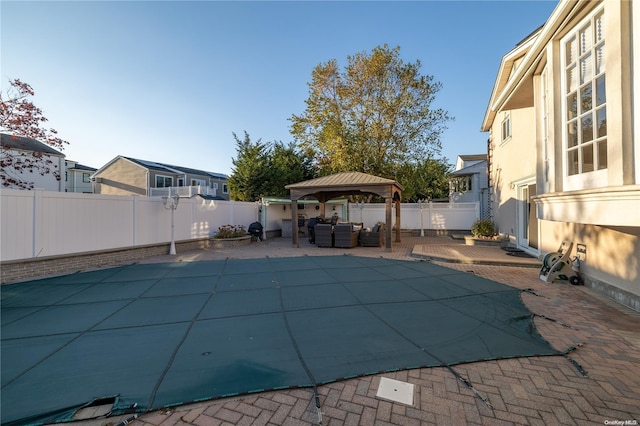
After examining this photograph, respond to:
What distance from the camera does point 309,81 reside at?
60.4ft

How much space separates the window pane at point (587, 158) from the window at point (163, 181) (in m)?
28.0

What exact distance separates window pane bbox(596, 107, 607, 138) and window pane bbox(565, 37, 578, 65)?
1.27 metres

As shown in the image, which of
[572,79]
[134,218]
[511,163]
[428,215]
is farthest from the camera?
[428,215]

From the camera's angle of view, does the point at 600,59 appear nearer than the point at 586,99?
Yes

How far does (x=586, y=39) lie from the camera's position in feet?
13.8

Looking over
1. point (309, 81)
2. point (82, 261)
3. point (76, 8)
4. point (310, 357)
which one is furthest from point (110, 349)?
point (309, 81)

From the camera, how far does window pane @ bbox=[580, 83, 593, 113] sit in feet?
13.6

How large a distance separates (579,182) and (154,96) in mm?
14048

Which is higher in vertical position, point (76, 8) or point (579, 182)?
point (76, 8)

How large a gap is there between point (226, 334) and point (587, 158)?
19.7ft

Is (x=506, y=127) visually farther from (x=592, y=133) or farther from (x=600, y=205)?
(x=600, y=205)

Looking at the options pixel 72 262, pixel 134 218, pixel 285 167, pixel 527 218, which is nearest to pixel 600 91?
pixel 527 218

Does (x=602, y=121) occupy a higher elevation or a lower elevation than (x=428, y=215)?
higher

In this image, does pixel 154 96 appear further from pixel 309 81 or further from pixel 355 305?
pixel 355 305
